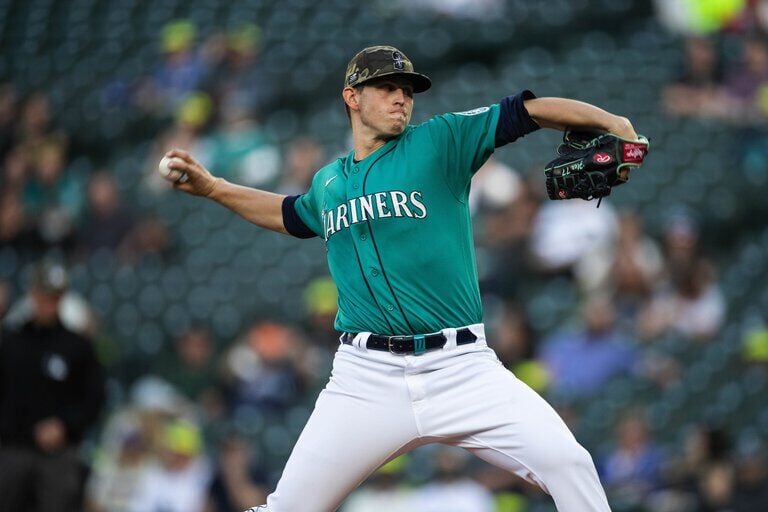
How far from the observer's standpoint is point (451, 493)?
725 centimetres

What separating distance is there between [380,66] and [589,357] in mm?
4484

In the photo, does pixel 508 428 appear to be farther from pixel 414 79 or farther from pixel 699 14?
pixel 699 14

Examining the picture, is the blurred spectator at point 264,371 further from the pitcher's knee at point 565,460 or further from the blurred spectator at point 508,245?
the pitcher's knee at point 565,460

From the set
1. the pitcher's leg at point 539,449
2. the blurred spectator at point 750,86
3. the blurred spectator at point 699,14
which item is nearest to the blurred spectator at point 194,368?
the blurred spectator at point 750,86

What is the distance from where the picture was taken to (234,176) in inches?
372

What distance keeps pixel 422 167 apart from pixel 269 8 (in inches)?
287

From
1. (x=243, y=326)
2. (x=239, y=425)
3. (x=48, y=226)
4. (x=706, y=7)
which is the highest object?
(x=706, y=7)

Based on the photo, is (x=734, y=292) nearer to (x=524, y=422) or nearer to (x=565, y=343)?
(x=565, y=343)

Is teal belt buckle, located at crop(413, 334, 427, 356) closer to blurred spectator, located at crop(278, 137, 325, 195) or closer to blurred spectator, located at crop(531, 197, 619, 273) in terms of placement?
blurred spectator, located at crop(531, 197, 619, 273)

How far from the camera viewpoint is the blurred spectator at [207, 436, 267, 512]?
7.32 m

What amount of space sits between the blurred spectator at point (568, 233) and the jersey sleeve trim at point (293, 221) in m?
4.43

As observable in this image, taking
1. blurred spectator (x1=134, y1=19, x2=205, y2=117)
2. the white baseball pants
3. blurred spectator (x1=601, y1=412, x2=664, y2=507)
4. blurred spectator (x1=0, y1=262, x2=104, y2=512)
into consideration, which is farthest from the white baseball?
blurred spectator (x1=134, y1=19, x2=205, y2=117)

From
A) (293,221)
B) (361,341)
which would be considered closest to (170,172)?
(293,221)

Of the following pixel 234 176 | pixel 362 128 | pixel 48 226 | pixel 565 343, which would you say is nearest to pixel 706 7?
pixel 565 343
